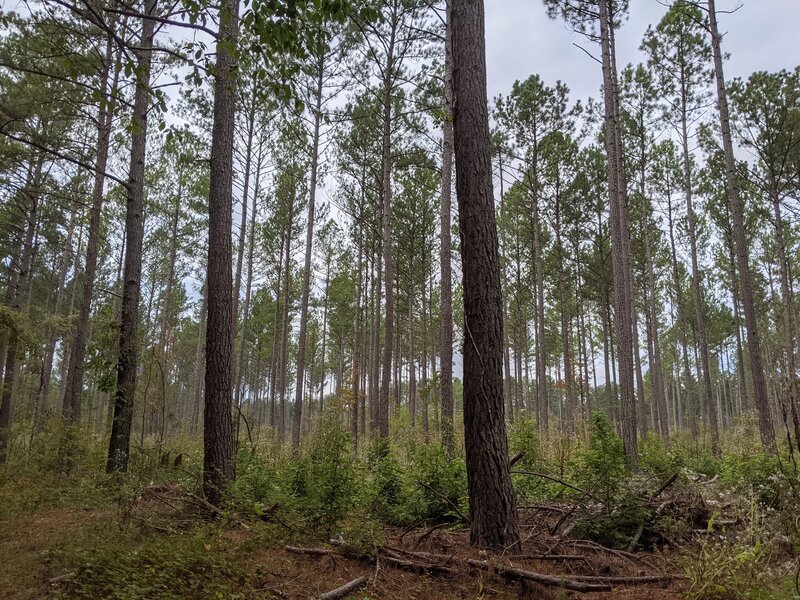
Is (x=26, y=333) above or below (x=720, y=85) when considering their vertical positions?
below

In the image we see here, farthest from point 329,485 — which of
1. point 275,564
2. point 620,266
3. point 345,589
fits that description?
point 620,266

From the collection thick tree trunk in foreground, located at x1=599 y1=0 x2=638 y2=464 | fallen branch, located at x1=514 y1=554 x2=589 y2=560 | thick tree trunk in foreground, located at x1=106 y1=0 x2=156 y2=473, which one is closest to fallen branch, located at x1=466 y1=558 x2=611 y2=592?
fallen branch, located at x1=514 y1=554 x2=589 y2=560

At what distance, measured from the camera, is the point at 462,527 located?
4.44 metres

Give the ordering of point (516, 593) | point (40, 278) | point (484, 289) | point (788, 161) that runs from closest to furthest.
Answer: point (516, 593) → point (484, 289) → point (788, 161) → point (40, 278)

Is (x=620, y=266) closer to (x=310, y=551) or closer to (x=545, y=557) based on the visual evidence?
(x=545, y=557)

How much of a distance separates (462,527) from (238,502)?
2.31m

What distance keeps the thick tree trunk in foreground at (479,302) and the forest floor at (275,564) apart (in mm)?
347

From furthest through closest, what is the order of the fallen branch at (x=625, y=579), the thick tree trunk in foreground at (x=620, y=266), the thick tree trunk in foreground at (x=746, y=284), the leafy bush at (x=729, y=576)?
the thick tree trunk in foreground at (x=746, y=284) → the thick tree trunk in foreground at (x=620, y=266) → the fallen branch at (x=625, y=579) → the leafy bush at (x=729, y=576)

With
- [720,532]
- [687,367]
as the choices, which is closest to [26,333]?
[720,532]

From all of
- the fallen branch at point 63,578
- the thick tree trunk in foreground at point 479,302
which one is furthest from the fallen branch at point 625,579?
the fallen branch at point 63,578

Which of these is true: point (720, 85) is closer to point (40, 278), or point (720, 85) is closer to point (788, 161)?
point (788, 161)

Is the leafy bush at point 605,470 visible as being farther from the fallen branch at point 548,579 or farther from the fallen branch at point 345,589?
the fallen branch at point 345,589

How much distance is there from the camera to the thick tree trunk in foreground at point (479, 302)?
11.1ft

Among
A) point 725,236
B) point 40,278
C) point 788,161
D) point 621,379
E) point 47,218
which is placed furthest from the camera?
point 40,278
